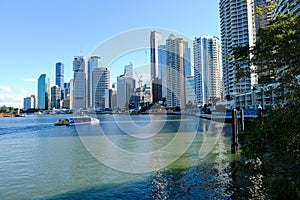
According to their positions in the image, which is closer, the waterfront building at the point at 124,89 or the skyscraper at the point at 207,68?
the skyscraper at the point at 207,68

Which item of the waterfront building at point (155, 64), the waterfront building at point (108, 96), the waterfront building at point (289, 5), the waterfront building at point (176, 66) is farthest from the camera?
the waterfront building at point (108, 96)

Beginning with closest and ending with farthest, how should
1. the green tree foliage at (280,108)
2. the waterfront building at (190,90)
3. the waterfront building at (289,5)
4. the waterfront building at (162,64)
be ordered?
the green tree foliage at (280,108) < the waterfront building at (289,5) < the waterfront building at (162,64) < the waterfront building at (190,90)

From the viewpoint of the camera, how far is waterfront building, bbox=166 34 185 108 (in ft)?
230

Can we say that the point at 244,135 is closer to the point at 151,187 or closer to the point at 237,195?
the point at 237,195

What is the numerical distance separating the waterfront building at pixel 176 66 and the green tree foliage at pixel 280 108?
194 ft

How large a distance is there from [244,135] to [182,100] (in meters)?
123

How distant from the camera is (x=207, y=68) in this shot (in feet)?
285

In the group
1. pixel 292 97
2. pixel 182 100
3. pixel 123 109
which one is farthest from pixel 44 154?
pixel 123 109

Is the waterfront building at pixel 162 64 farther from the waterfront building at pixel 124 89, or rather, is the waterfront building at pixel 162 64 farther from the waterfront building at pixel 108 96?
the waterfront building at pixel 108 96

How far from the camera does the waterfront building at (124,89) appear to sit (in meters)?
103

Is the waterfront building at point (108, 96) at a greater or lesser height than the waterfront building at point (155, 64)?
lesser

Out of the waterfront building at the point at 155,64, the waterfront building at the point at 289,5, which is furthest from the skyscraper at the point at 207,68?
the waterfront building at the point at 289,5

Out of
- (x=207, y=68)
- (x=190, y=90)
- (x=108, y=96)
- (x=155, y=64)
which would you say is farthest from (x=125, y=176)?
(x=190, y=90)

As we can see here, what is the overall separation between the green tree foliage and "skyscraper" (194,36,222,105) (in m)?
67.0
